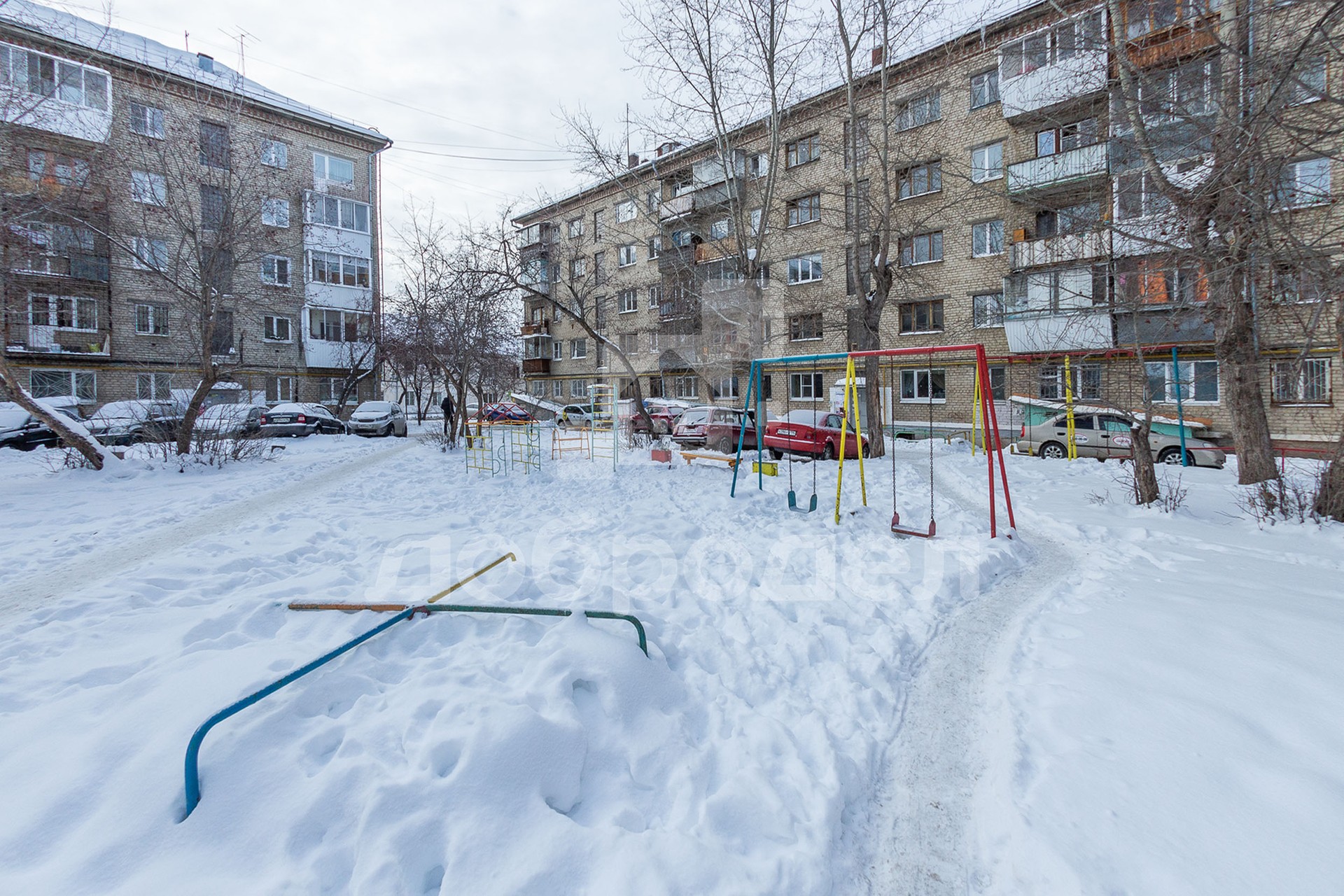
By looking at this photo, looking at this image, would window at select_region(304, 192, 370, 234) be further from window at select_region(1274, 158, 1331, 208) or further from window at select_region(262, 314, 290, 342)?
window at select_region(1274, 158, 1331, 208)

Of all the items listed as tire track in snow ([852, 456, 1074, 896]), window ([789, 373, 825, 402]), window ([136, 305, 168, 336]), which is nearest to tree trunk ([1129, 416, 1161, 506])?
tire track in snow ([852, 456, 1074, 896])

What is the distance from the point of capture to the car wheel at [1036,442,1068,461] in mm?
15242

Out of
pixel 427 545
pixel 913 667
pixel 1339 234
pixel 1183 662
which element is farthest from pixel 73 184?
pixel 1339 234

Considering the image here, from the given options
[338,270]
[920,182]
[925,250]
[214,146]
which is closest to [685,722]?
[214,146]

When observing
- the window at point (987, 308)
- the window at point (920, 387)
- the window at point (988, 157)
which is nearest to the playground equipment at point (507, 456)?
the window at point (920, 387)

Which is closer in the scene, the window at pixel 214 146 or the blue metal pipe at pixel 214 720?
the blue metal pipe at pixel 214 720

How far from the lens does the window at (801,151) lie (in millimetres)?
23875

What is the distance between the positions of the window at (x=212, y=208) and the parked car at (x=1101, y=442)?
19.6 meters

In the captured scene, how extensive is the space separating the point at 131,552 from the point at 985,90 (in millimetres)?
25580

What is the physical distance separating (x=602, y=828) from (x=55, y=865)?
174 cm

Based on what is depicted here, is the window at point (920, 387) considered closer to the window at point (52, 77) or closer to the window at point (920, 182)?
the window at point (920, 182)

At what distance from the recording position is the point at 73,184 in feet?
34.2

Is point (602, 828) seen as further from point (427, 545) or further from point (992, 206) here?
point (992, 206)

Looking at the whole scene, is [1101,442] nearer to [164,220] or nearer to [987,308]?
[987,308]
